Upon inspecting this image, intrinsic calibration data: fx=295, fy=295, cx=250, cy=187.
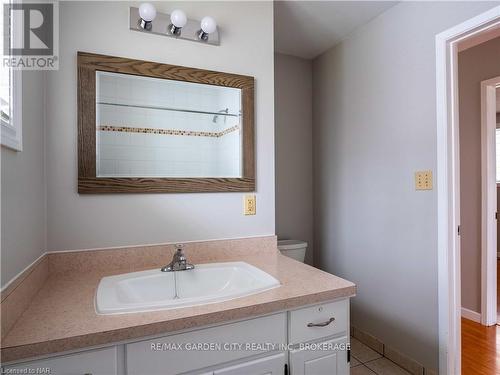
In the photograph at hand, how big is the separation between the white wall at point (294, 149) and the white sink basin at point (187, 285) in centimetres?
132

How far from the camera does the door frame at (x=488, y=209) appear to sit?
7.98 ft

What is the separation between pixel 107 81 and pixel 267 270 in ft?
3.89

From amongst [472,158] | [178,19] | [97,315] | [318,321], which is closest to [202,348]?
[97,315]

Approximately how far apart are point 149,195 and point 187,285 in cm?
49

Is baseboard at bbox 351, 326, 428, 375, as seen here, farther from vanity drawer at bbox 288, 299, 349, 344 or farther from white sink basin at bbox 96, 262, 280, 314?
white sink basin at bbox 96, 262, 280, 314

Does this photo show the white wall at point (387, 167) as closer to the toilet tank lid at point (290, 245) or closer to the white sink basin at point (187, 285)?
the toilet tank lid at point (290, 245)

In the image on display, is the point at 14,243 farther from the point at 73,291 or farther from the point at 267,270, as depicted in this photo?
the point at 267,270

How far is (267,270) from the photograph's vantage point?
137cm

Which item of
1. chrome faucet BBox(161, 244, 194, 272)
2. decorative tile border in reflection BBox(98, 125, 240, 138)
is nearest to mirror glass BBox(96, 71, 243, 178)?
decorative tile border in reflection BBox(98, 125, 240, 138)

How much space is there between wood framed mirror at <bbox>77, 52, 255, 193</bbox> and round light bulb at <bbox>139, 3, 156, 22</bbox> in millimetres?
203

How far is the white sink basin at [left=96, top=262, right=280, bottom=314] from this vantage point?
1.05 metres

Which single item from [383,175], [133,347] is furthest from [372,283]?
[133,347]

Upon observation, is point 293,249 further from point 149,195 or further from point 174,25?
point 174,25

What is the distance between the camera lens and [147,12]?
1.41 m
